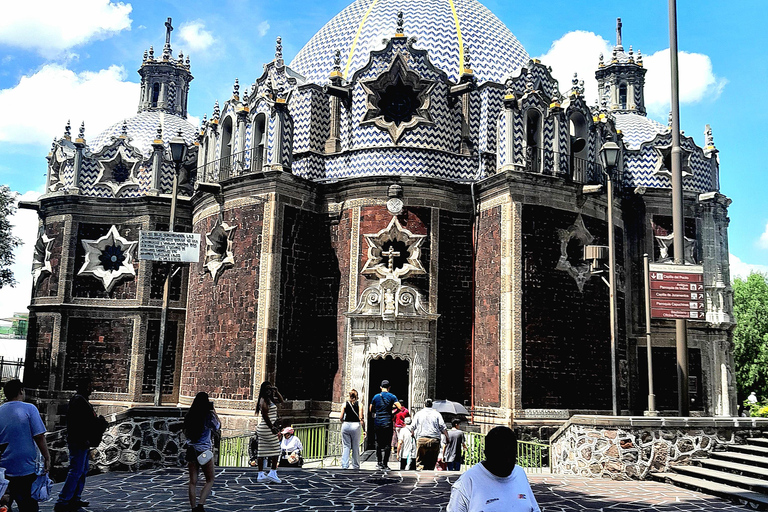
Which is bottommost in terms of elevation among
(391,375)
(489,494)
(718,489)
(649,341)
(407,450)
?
(718,489)

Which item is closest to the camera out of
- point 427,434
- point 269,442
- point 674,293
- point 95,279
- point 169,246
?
point 269,442

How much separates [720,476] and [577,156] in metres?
12.9

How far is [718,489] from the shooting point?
1137 centimetres

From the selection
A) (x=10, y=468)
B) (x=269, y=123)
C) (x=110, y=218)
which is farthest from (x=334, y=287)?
(x=10, y=468)

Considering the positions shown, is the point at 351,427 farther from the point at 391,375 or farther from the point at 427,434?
the point at 391,375

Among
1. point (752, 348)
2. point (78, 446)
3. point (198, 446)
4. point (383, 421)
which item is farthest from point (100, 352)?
point (752, 348)

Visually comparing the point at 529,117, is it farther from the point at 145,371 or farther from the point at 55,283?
the point at 55,283

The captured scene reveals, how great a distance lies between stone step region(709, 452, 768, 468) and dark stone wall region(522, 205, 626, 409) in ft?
21.2

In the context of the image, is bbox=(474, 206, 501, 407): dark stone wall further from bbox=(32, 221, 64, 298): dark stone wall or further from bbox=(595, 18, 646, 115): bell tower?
bbox=(32, 221, 64, 298): dark stone wall

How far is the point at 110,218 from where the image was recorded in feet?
87.7

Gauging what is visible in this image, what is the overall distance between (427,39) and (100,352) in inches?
632

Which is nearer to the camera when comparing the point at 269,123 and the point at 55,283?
the point at 269,123

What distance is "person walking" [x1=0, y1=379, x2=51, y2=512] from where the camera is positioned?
7645 millimetres

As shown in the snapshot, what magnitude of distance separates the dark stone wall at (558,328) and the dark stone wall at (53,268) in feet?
56.8
